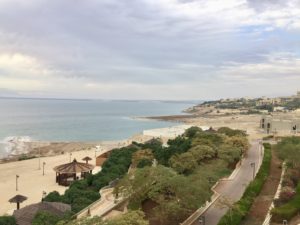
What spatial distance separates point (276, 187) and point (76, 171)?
17709 mm

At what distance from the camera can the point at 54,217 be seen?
63.4 feet

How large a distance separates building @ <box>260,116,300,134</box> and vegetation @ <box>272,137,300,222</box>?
1386 inches

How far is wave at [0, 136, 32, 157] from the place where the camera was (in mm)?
70575

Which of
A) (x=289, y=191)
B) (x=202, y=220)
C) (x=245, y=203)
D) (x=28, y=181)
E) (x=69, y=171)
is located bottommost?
(x=28, y=181)

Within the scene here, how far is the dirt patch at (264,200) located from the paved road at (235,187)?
137 centimetres

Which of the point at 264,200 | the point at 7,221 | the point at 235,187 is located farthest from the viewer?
the point at 235,187

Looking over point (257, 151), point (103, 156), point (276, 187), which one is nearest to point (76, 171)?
point (103, 156)

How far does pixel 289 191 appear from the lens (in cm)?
2408

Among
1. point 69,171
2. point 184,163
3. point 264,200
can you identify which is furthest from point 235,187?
point 69,171

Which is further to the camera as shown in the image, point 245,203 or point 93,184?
point 93,184

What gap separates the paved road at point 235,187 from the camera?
21109mm

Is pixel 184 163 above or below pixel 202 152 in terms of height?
below

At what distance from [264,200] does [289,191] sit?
5.37ft

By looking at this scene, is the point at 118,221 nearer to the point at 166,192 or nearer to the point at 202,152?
the point at 166,192
